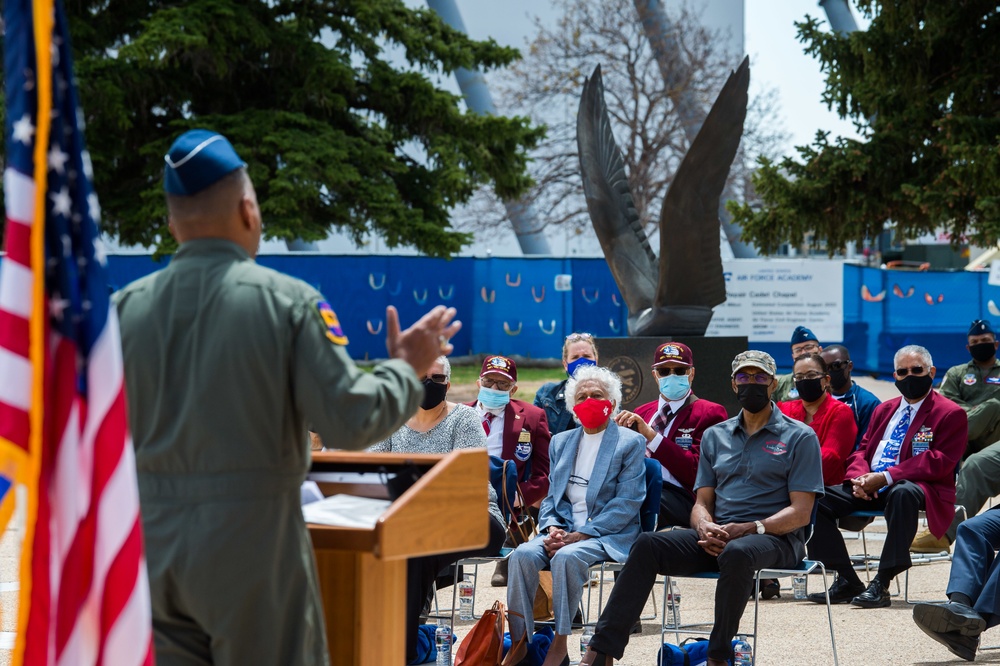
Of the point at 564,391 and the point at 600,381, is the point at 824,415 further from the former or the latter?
the point at 600,381

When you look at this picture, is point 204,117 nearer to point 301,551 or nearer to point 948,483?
point 948,483

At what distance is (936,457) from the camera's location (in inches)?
313

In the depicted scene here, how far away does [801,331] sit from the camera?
9906 mm

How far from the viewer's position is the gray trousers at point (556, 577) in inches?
243

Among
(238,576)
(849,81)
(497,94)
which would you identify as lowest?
(238,576)

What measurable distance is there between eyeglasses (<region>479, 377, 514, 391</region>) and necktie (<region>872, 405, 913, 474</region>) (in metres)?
2.55

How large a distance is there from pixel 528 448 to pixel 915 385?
2.62m

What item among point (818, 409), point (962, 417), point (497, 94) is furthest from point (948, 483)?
point (497, 94)

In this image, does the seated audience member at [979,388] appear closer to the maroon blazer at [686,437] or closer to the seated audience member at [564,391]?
the maroon blazer at [686,437]

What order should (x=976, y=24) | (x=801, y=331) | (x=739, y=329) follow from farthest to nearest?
1. (x=739, y=329)
2. (x=976, y=24)
3. (x=801, y=331)

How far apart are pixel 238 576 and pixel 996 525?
476 centimetres

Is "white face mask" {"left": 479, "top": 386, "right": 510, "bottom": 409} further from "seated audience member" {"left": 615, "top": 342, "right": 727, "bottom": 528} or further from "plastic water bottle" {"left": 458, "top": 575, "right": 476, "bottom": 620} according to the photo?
"plastic water bottle" {"left": 458, "top": 575, "right": 476, "bottom": 620}

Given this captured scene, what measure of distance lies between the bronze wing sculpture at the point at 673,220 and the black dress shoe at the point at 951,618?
540 centimetres

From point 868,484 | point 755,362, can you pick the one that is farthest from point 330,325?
point 868,484
